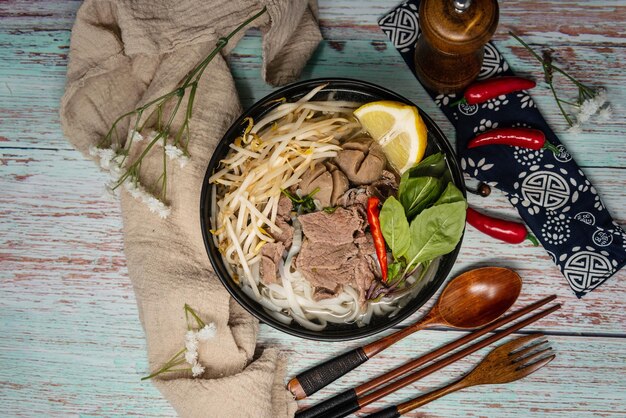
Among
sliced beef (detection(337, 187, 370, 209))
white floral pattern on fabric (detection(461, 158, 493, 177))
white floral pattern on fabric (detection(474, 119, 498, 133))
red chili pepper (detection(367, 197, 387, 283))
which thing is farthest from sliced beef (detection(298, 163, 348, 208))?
white floral pattern on fabric (detection(474, 119, 498, 133))

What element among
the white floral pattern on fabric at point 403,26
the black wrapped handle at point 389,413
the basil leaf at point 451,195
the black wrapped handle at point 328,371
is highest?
the white floral pattern on fabric at point 403,26

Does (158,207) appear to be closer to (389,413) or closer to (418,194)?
(418,194)

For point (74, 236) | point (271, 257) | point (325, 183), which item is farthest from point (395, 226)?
point (74, 236)

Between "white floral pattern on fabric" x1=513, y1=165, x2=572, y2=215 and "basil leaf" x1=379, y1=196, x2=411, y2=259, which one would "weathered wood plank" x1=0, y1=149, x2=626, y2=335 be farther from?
"basil leaf" x1=379, y1=196, x2=411, y2=259

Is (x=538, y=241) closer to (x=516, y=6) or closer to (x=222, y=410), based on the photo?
(x=516, y=6)

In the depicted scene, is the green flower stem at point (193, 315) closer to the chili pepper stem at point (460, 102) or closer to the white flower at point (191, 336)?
the white flower at point (191, 336)

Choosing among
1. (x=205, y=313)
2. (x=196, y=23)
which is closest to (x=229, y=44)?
(x=196, y=23)

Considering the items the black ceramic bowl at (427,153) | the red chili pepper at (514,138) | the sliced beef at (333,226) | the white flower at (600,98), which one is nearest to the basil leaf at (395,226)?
the sliced beef at (333,226)

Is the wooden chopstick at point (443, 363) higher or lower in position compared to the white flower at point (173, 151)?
lower
